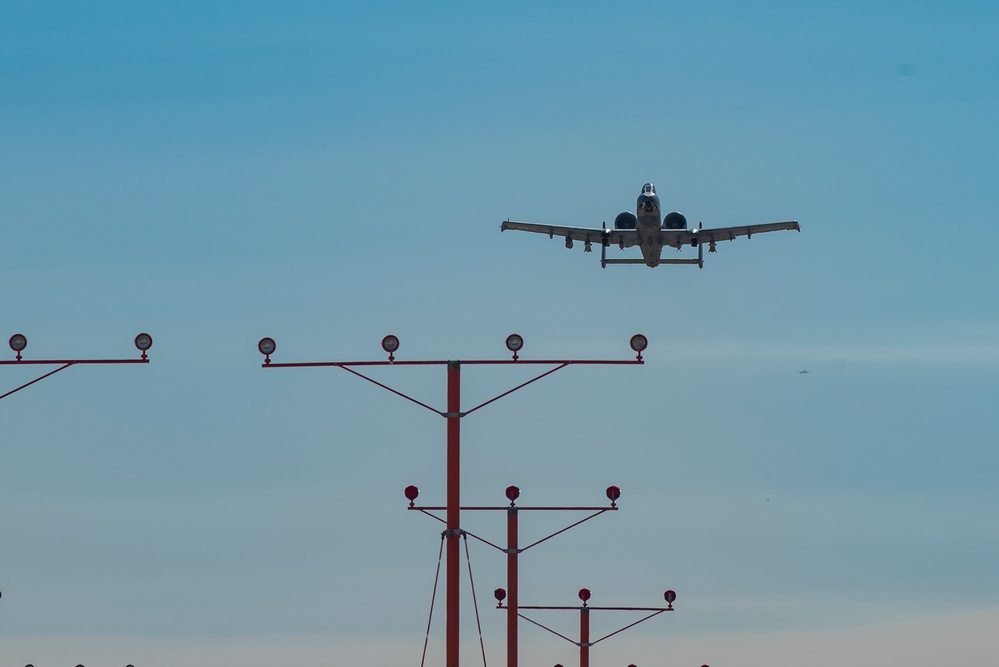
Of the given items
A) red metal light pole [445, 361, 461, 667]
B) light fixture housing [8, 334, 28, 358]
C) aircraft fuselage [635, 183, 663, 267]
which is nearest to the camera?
red metal light pole [445, 361, 461, 667]

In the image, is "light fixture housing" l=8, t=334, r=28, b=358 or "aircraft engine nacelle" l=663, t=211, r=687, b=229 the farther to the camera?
"aircraft engine nacelle" l=663, t=211, r=687, b=229

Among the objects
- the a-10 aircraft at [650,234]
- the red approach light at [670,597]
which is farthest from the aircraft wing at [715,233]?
the red approach light at [670,597]

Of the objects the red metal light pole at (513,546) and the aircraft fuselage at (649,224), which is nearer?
the red metal light pole at (513,546)

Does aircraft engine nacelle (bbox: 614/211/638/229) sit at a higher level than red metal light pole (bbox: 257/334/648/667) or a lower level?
higher

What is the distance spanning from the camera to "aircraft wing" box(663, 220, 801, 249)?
98.7m

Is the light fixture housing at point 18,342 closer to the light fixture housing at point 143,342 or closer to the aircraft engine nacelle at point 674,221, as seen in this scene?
the light fixture housing at point 143,342

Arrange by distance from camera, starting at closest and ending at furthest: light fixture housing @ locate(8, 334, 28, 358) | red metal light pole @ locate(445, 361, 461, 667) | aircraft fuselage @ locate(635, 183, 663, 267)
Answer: red metal light pole @ locate(445, 361, 461, 667) < light fixture housing @ locate(8, 334, 28, 358) < aircraft fuselage @ locate(635, 183, 663, 267)

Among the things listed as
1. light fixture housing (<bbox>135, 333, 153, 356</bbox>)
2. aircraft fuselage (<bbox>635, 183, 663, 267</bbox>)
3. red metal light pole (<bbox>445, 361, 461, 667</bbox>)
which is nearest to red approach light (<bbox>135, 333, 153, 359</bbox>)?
light fixture housing (<bbox>135, 333, 153, 356</bbox>)

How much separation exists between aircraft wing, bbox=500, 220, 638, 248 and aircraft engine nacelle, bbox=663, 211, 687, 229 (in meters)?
2.02

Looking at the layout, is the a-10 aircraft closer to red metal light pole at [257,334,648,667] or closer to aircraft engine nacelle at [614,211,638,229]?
aircraft engine nacelle at [614,211,638,229]

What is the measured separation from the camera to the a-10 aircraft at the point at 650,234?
95.6 meters

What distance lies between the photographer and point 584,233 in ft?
339

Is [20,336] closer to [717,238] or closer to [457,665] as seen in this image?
[457,665]

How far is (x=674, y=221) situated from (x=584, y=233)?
255 inches
